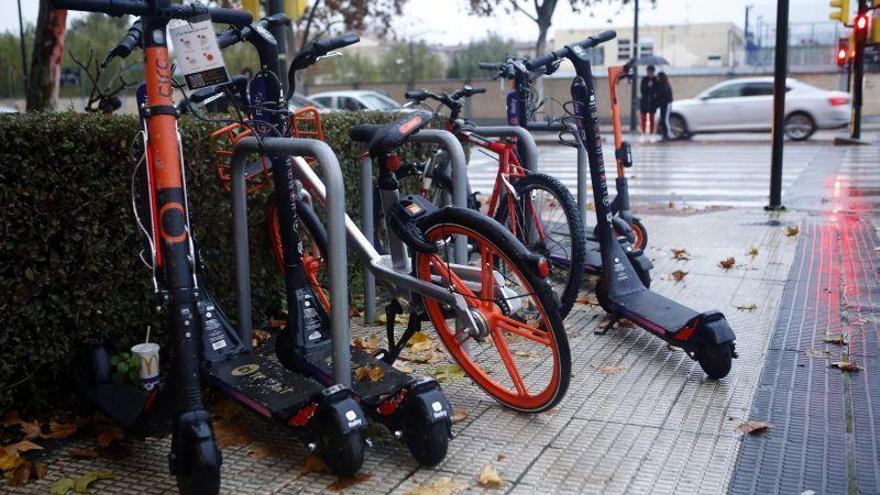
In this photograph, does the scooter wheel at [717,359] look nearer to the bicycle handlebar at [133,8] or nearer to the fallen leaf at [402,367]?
the fallen leaf at [402,367]

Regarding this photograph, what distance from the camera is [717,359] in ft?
14.4

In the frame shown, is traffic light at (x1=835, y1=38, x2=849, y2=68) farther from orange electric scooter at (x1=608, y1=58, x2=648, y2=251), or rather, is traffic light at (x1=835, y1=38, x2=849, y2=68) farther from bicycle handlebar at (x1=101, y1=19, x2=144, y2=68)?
Answer: bicycle handlebar at (x1=101, y1=19, x2=144, y2=68)

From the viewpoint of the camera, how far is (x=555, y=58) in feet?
18.5

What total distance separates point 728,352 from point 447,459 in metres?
1.59

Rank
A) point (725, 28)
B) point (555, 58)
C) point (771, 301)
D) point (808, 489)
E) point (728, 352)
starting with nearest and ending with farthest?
point (808, 489), point (728, 352), point (555, 58), point (771, 301), point (725, 28)

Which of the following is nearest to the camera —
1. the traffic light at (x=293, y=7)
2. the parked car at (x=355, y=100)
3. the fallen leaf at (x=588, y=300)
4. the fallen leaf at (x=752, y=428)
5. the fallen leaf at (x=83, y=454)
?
the fallen leaf at (x=83, y=454)

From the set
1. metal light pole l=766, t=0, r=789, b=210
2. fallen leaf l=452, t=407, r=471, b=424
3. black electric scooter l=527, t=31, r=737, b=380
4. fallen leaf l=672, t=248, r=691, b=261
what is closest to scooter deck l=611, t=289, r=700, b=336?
black electric scooter l=527, t=31, r=737, b=380

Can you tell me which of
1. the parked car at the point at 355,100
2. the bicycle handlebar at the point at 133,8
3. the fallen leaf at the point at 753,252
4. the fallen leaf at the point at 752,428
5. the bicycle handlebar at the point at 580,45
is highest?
the bicycle handlebar at the point at 133,8

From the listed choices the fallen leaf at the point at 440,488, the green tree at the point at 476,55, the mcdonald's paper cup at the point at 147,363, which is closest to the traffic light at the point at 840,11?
the mcdonald's paper cup at the point at 147,363

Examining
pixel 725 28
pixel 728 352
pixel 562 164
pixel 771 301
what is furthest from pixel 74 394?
pixel 725 28

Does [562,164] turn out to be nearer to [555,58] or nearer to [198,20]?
[555,58]

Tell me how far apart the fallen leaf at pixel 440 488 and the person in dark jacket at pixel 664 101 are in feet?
69.2

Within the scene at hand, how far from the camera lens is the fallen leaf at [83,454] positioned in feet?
12.0

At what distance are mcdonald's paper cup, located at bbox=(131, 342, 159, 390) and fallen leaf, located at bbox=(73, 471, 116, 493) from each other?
641 millimetres
